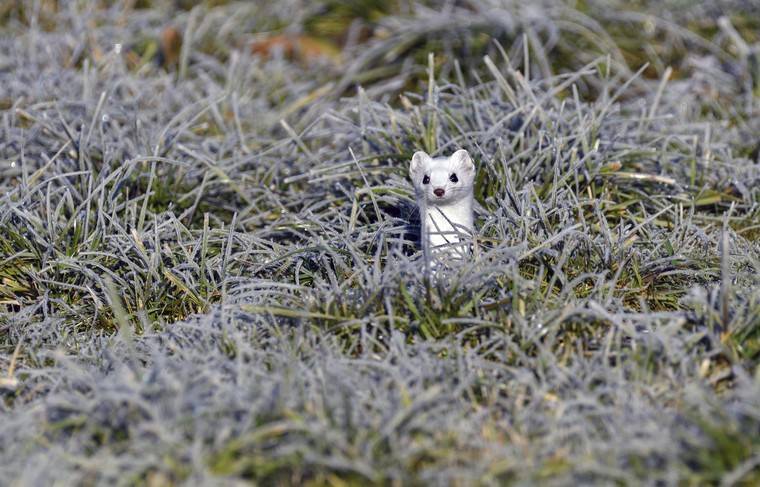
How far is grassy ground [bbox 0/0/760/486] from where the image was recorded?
113 inches

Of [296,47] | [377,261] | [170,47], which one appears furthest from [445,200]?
[170,47]

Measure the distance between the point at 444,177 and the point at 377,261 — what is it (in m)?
0.44

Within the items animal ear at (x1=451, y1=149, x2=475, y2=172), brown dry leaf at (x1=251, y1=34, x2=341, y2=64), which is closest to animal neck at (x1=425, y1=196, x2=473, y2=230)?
animal ear at (x1=451, y1=149, x2=475, y2=172)

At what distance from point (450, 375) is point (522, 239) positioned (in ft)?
3.08

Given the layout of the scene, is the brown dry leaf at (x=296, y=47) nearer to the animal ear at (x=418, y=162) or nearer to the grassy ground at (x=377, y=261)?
the grassy ground at (x=377, y=261)

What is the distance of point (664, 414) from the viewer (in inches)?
117

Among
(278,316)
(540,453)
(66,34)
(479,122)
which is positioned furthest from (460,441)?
(66,34)

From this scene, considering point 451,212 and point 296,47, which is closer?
point 451,212

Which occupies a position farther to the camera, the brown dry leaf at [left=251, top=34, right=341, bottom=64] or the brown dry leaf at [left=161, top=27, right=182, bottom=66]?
the brown dry leaf at [left=251, top=34, right=341, bottom=64]

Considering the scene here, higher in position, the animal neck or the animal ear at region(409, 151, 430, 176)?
the animal ear at region(409, 151, 430, 176)

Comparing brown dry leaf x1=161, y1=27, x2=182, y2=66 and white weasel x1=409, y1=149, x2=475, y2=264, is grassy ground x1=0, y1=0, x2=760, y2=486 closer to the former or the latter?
brown dry leaf x1=161, y1=27, x2=182, y2=66

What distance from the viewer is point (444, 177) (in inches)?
144

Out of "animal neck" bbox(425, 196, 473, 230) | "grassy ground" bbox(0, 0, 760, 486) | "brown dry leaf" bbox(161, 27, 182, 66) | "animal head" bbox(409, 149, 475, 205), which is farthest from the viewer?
"brown dry leaf" bbox(161, 27, 182, 66)

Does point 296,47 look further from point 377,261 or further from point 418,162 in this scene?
point 377,261
